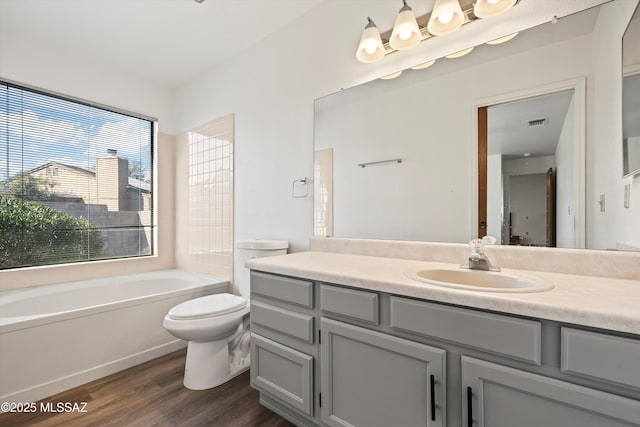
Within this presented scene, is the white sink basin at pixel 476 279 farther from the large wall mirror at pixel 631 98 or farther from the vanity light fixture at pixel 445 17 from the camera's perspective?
the vanity light fixture at pixel 445 17

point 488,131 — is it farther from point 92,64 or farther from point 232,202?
point 92,64

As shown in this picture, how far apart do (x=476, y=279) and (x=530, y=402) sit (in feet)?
1.70

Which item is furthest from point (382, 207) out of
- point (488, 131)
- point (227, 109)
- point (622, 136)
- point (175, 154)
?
point (175, 154)

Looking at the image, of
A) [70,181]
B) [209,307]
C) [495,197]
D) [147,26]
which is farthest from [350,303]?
[70,181]

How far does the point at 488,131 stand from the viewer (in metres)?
1.42

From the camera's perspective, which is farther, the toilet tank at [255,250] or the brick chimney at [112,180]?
the brick chimney at [112,180]

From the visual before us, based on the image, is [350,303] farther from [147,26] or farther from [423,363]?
[147,26]

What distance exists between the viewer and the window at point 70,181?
237cm

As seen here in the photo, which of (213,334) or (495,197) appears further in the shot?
(213,334)

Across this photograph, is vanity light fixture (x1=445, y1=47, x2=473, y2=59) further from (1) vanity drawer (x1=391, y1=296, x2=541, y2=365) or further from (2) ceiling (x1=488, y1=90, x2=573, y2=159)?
(1) vanity drawer (x1=391, y1=296, x2=541, y2=365)

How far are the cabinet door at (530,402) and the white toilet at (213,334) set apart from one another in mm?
1440

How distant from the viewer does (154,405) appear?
5.57ft

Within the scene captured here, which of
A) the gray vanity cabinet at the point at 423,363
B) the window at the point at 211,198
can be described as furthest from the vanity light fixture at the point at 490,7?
the window at the point at 211,198

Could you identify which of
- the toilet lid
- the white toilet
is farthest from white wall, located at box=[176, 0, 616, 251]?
the toilet lid
